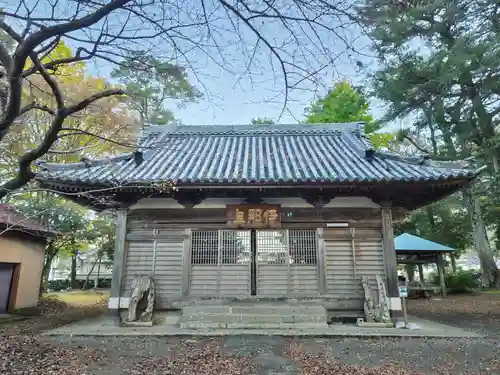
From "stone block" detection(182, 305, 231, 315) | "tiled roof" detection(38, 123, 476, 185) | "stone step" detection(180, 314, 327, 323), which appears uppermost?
"tiled roof" detection(38, 123, 476, 185)

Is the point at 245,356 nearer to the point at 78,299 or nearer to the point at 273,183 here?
the point at 273,183

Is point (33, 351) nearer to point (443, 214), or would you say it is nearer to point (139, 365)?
point (139, 365)

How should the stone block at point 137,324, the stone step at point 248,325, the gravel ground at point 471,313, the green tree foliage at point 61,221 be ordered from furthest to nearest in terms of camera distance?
the green tree foliage at point 61,221 → the gravel ground at point 471,313 → the stone block at point 137,324 → the stone step at point 248,325

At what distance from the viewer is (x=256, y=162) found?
1067 centimetres

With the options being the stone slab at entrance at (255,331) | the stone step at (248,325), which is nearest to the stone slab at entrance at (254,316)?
the stone step at (248,325)

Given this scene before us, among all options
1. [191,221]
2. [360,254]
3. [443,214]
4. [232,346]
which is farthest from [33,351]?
[443,214]

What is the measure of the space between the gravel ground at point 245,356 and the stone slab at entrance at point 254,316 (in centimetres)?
89

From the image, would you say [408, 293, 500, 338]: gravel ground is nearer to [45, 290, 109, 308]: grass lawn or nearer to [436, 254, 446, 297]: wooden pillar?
[436, 254, 446, 297]: wooden pillar

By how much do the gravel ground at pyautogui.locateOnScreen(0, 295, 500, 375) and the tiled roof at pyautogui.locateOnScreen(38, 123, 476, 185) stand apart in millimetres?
3208

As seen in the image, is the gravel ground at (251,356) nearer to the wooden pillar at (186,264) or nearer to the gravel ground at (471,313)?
the wooden pillar at (186,264)

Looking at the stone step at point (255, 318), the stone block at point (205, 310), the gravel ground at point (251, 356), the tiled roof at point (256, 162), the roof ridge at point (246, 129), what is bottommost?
the gravel ground at point (251, 356)

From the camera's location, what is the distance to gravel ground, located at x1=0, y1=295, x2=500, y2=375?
5.31 meters

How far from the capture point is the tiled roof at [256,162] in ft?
28.0

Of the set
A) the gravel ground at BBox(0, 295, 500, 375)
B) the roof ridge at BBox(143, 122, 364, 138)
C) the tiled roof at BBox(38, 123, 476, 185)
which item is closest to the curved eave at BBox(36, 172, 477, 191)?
the tiled roof at BBox(38, 123, 476, 185)
